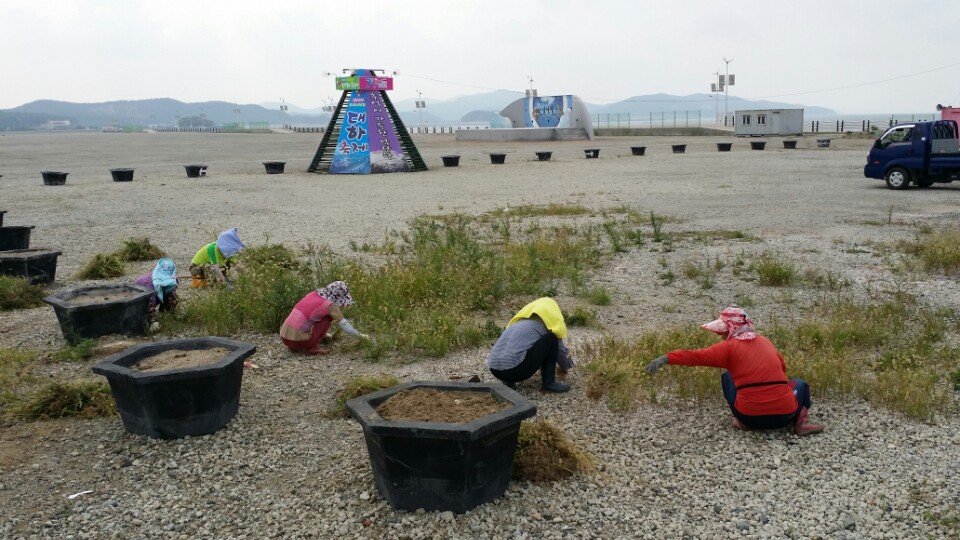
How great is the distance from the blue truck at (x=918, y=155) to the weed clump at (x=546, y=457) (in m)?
17.1

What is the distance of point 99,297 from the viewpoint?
7.09 metres

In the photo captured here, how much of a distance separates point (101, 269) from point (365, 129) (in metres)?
17.4

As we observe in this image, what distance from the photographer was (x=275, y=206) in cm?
1775

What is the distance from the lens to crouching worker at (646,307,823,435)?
4723mm

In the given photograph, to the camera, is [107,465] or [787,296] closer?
[107,465]

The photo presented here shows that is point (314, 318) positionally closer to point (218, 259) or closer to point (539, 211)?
point (218, 259)

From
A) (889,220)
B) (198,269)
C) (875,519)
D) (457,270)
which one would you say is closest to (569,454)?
(875,519)

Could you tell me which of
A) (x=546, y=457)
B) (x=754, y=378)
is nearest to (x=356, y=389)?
(x=546, y=457)

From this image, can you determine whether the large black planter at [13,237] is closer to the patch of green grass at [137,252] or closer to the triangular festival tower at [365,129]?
the patch of green grass at [137,252]

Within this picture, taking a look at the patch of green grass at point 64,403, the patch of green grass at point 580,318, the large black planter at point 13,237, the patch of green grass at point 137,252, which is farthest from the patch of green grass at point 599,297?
the large black planter at point 13,237

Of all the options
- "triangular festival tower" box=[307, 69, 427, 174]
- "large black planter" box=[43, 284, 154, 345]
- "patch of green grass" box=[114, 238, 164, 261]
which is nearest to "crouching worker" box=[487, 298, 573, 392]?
"large black planter" box=[43, 284, 154, 345]

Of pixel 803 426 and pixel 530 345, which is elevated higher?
pixel 530 345

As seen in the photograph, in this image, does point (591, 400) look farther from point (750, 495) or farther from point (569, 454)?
point (750, 495)

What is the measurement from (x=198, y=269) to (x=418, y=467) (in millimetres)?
5950
